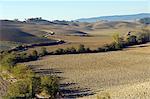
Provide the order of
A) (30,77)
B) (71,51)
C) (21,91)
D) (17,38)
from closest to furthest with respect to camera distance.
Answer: (21,91), (30,77), (71,51), (17,38)

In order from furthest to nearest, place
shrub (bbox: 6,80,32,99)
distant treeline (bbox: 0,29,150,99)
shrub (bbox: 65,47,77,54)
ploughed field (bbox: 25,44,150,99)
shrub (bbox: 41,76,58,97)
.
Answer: shrub (bbox: 65,47,77,54) → ploughed field (bbox: 25,44,150,99) → shrub (bbox: 41,76,58,97) → distant treeline (bbox: 0,29,150,99) → shrub (bbox: 6,80,32,99)

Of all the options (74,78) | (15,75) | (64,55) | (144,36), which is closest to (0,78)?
(15,75)

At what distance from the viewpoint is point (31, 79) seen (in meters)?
38.1

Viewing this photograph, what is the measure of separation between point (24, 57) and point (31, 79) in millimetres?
31462

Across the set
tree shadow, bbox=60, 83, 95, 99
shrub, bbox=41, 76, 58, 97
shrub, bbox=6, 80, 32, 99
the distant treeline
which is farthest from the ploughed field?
shrub, bbox=6, 80, 32, 99

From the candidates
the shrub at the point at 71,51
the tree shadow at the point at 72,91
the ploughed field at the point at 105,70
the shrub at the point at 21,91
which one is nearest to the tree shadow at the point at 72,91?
the tree shadow at the point at 72,91

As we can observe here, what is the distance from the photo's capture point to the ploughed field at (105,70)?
40350 mm

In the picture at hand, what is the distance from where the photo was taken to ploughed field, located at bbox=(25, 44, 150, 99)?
40.3m

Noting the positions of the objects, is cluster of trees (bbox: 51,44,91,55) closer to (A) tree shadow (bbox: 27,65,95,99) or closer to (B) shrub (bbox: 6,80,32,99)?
(A) tree shadow (bbox: 27,65,95,99)

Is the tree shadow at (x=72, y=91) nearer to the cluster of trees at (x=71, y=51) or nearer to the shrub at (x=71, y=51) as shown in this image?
the cluster of trees at (x=71, y=51)

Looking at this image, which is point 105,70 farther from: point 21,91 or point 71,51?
point 71,51

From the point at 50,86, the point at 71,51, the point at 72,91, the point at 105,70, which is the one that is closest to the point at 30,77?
the point at 50,86

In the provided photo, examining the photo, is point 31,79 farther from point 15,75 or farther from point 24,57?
point 24,57

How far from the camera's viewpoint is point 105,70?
54.4 metres
